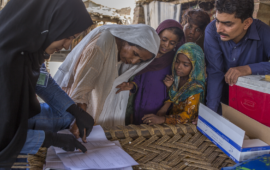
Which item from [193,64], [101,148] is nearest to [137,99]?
[193,64]

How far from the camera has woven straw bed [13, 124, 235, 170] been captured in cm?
81

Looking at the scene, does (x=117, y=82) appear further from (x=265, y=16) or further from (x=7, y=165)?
(x=265, y=16)

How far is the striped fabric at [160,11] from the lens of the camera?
2.65m

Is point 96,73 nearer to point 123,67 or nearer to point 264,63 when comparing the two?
point 123,67

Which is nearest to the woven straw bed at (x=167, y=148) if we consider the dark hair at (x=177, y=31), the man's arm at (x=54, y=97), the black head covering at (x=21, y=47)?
the black head covering at (x=21, y=47)

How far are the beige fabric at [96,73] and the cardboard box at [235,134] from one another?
2.11ft

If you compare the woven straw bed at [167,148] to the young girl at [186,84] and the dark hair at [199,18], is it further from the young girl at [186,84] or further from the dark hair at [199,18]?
the dark hair at [199,18]

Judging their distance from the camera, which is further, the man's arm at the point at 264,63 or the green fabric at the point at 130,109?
the green fabric at the point at 130,109

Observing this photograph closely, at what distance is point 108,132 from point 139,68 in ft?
1.93

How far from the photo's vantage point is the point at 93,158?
0.76m

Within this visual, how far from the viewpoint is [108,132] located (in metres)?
1.01

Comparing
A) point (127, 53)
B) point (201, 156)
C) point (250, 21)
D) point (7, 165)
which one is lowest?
point (201, 156)

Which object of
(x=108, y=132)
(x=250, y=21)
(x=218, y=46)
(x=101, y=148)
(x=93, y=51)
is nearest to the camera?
(x=101, y=148)

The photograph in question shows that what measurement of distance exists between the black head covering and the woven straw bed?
0.12m
